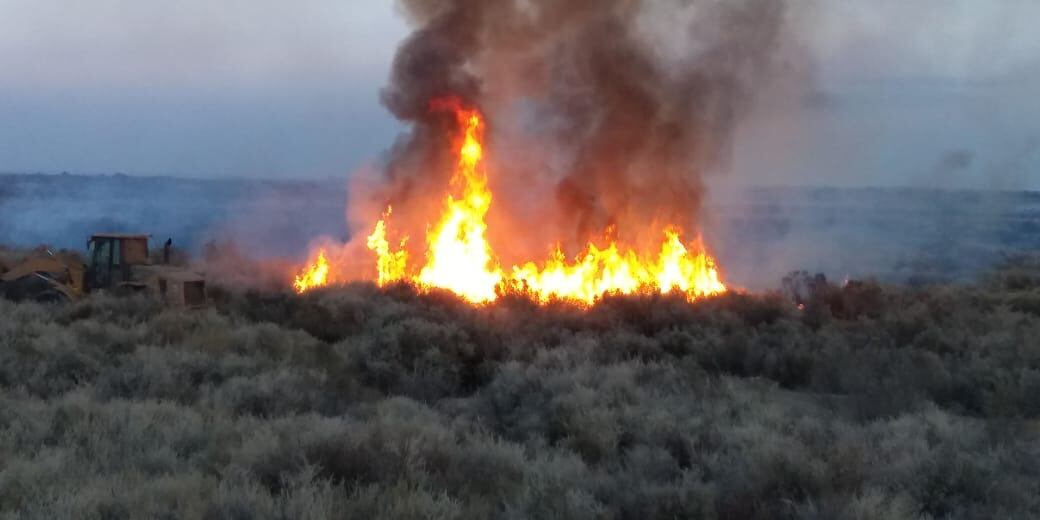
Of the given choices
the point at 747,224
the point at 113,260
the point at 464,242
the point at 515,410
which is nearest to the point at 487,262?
the point at 464,242

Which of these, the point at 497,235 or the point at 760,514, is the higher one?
the point at 497,235

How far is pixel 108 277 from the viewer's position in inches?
765

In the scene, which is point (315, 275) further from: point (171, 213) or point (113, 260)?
point (171, 213)

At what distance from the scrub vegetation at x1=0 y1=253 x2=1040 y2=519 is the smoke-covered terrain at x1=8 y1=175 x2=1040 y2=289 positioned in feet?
44.1

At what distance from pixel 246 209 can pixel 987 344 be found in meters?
63.0

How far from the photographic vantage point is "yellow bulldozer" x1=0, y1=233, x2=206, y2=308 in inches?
686

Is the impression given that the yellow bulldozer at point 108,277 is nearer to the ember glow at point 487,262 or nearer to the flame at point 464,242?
the ember glow at point 487,262

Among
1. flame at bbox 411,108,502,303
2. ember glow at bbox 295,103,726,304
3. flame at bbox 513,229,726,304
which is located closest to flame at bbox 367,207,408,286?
ember glow at bbox 295,103,726,304

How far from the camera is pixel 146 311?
15648 millimetres

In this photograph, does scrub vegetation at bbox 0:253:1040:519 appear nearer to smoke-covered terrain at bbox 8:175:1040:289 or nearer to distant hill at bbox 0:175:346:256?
smoke-covered terrain at bbox 8:175:1040:289

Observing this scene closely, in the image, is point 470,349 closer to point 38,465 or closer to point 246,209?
point 38,465

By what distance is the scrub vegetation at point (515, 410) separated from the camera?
625 cm

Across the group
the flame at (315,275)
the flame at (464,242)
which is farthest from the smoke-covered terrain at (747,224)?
the flame at (315,275)

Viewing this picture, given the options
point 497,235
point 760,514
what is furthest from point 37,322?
point 497,235
